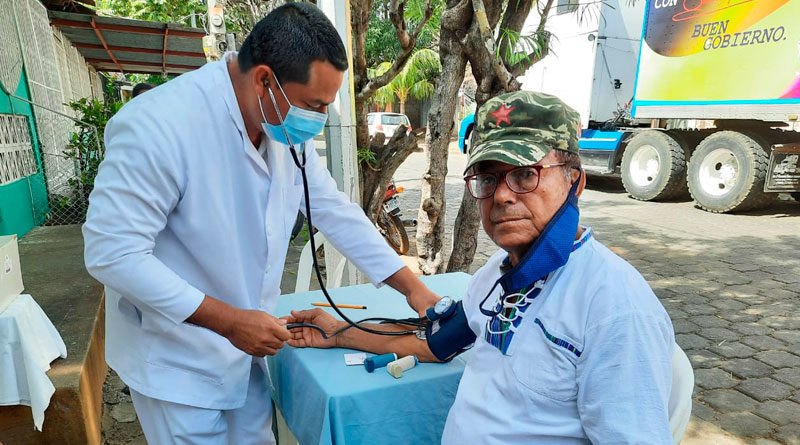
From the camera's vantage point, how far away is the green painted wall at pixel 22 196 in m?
3.94

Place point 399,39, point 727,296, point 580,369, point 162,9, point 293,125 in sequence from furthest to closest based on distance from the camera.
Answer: point 162,9
point 727,296
point 399,39
point 293,125
point 580,369

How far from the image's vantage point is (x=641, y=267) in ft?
16.5

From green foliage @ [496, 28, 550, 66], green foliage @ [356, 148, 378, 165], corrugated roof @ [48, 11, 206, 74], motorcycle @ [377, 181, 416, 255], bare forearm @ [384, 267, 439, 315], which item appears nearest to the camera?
bare forearm @ [384, 267, 439, 315]

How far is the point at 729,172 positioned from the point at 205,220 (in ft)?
26.6

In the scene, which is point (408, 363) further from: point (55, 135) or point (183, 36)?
point (183, 36)

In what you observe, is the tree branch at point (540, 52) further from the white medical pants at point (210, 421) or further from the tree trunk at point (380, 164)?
the white medical pants at point (210, 421)

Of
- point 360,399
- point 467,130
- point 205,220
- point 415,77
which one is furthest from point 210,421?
point 415,77

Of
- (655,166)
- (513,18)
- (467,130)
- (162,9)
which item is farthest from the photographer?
(162,9)

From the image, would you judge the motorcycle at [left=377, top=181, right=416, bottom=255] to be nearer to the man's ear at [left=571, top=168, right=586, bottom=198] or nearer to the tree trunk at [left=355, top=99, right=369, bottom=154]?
the tree trunk at [left=355, top=99, right=369, bottom=154]

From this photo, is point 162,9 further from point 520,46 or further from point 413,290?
point 413,290

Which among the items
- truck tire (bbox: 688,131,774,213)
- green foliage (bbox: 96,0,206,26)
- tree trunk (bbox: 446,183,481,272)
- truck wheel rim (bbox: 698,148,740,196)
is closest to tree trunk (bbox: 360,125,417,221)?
tree trunk (bbox: 446,183,481,272)

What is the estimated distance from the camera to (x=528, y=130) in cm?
116

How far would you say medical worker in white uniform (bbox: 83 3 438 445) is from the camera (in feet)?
3.91

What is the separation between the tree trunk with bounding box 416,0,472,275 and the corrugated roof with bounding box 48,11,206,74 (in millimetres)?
Result: 6154
